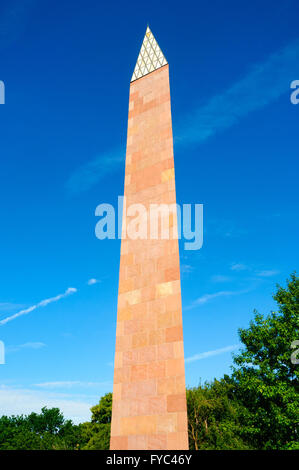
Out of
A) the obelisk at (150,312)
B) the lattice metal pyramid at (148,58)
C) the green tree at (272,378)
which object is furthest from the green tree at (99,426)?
the lattice metal pyramid at (148,58)

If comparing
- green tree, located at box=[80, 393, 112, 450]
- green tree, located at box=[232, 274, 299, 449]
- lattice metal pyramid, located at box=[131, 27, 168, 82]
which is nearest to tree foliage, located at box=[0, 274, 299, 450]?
green tree, located at box=[232, 274, 299, 449]

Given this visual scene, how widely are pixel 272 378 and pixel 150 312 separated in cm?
2017

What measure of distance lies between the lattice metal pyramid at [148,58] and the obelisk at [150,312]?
2.25 feet

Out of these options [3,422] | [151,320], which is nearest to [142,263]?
[151,320]

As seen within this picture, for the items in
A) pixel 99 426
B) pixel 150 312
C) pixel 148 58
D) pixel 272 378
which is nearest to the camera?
pixel 150 312

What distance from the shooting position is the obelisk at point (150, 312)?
10845mm

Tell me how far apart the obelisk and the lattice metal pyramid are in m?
0.69

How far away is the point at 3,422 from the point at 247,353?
76.4m

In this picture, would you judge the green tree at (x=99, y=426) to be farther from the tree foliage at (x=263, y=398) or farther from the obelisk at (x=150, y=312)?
the obelisk at (x=150, y=312)

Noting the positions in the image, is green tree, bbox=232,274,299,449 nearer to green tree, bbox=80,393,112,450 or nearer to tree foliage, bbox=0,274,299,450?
tree foliage, bbox=0,274,299,450

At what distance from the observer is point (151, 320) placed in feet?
40.5

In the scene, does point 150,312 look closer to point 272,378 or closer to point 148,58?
point 148,58

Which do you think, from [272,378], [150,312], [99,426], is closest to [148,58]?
[150,312]

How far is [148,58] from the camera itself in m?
18.1
